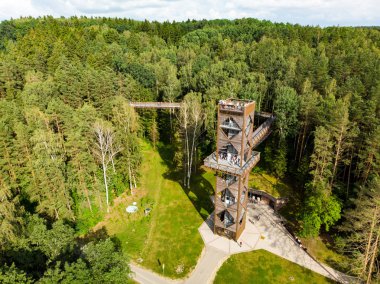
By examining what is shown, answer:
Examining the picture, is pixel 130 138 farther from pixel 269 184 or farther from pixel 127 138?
pixel 269 184

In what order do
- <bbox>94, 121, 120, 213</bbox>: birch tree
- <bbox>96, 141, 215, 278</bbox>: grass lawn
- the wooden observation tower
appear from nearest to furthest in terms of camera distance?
the wooden observation tower
<bbox>96, 141, 215, 278</bbox>: grass lawn
<bbox>94, 121, 120, 213</bbox>: birch tree

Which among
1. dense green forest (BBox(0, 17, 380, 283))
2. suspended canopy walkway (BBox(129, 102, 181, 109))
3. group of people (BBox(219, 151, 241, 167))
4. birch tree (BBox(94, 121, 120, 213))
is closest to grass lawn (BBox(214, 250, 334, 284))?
dense green forest (BBox(0, 17, 380, 283))

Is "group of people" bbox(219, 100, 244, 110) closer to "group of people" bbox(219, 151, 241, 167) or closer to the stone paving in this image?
"group of people" bbox(219, 151, 241, 167)

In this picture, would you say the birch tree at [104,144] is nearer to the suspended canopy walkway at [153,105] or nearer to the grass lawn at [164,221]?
the grass lawn at [164,221]

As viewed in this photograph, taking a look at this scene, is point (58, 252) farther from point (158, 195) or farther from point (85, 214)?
point (158, 195)

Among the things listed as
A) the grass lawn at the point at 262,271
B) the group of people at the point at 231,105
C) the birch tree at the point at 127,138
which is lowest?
the grass lawn at the point at 262,271

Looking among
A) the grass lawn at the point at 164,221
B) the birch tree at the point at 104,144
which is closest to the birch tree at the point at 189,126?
the grass lawn at the point at 164,221

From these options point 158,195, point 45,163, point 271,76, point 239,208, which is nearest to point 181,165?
point 158,195
